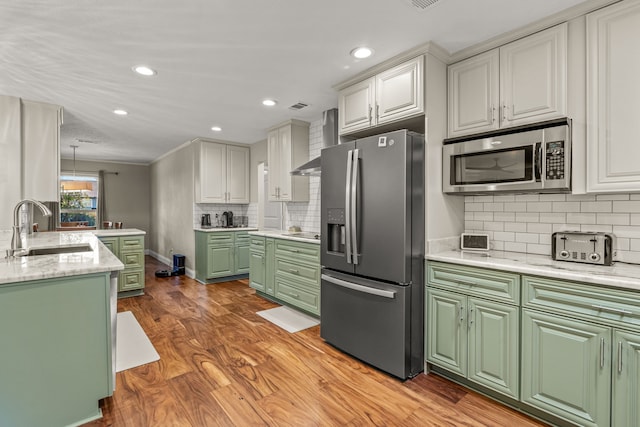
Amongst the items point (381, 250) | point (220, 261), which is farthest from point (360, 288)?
point (220, 261)

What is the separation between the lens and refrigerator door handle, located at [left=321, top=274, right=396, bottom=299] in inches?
91.8

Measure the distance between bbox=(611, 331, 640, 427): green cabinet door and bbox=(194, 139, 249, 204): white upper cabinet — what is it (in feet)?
17.5

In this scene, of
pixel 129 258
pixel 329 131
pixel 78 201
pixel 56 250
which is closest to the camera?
pixel 56 250

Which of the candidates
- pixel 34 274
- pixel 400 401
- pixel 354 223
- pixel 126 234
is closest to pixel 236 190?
pixel 126 234

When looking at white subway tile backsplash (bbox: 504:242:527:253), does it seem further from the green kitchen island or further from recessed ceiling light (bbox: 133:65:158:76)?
recessed ceiling light (bbox: 133:65:158:76)

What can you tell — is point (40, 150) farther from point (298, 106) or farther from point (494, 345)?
point (494, 345)

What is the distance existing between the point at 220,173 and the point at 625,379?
215 inches

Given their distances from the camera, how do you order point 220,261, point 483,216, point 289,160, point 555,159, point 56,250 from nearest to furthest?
point 555,159 → point 483,216 → point 56,250 → point 289,160 → point 220,261

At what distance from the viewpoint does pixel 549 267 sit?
1.87 metres

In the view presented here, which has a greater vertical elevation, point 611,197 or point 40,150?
point 40,150

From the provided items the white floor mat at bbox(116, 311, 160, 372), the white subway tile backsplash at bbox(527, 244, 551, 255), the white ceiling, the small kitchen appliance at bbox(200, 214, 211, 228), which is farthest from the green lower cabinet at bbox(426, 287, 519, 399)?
the small kitchen appliance at bbox(200, 214, 211, 228)

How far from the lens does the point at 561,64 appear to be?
2018 mm

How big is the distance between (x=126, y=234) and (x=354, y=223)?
375 centimetres

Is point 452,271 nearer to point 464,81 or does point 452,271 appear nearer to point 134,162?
point 464,81
